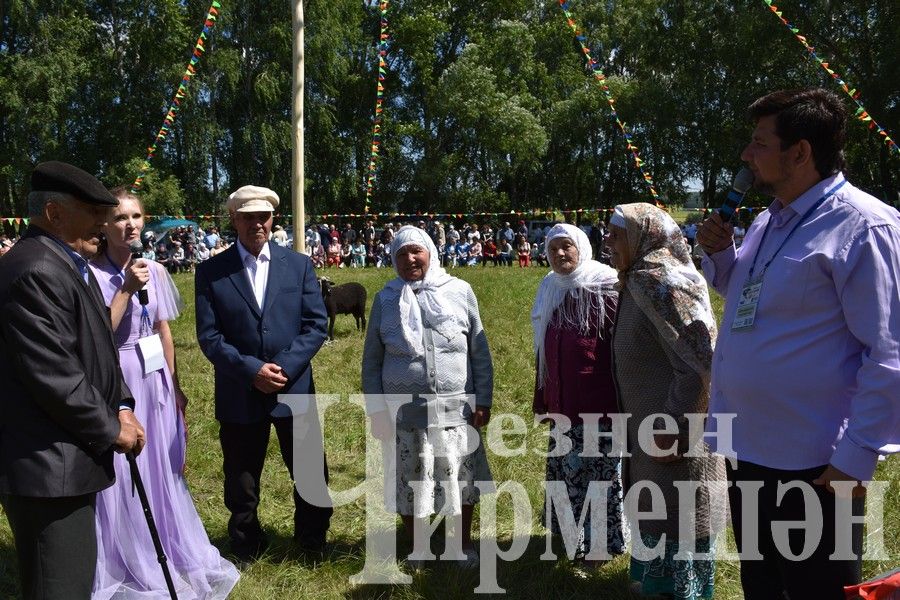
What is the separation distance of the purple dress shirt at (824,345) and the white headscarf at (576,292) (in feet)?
4.90

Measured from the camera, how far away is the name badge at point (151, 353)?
3732 millimetres

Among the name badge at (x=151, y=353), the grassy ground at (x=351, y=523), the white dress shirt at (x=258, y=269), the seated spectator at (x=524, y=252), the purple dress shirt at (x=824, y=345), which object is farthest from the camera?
the seated spectator at (x=524, y=252)

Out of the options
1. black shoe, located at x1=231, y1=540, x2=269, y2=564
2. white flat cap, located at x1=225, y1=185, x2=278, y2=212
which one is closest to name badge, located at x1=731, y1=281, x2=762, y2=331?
white flat cap, located at x1=225, y1=185, x2=278, y2=212

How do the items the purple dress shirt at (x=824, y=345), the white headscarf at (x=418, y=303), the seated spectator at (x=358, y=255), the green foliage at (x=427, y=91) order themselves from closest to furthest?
the purple dress shirt at (x=824, y=345) → the white headscarf at (x=418, y=303) → the seated spectator at (x=358, y=255) → the green foliage at (x=427, y=91)

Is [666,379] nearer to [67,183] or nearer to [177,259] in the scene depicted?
[67,183]

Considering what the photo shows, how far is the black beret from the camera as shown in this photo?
2.58 m

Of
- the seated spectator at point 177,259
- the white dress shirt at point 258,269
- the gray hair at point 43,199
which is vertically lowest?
the white dress shirt at point 258,269

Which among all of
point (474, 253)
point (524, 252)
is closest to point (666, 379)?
point (524, 252)

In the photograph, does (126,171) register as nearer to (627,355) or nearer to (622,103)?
(622,103)

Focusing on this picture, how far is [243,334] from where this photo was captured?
412 centimetres

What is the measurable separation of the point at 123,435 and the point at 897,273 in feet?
8.09

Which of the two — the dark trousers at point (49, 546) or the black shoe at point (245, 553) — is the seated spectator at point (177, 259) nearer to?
the black shoe at point (245, 553)

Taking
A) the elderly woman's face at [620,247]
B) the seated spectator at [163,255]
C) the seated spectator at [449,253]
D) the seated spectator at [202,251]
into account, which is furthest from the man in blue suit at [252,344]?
the seated spectator at [163,255]

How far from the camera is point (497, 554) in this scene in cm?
430
